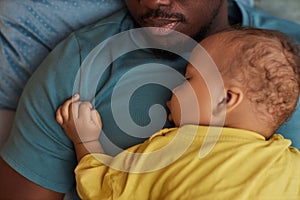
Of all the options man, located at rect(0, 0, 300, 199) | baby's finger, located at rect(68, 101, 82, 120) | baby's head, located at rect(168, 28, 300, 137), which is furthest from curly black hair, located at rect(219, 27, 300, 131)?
baby's finger, located at rect(68, 101, 82, 120)

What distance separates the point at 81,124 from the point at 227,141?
355mm

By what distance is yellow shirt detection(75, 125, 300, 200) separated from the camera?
98cm

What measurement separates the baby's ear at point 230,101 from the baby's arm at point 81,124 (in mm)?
302

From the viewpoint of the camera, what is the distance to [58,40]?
1.53 m

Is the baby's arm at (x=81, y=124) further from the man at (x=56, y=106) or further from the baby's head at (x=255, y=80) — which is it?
the baby's head at (x=255, y=80)

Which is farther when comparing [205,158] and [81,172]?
[81,172]

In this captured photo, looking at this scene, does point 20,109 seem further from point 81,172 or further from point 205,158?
point 205,158

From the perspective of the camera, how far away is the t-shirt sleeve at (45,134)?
1267 mm

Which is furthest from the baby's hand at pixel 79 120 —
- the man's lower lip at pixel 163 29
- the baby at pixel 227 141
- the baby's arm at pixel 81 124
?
the man's lower lip at pixel 163 29

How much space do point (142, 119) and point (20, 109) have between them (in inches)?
12.2

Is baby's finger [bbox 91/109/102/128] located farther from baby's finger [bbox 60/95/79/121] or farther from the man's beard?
the man's beard

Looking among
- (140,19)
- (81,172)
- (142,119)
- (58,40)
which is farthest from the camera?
(58,40)

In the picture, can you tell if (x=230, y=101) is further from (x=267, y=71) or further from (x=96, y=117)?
(x=96, y=117)

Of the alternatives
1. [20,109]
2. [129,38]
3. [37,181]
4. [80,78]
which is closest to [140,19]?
[129,38]
